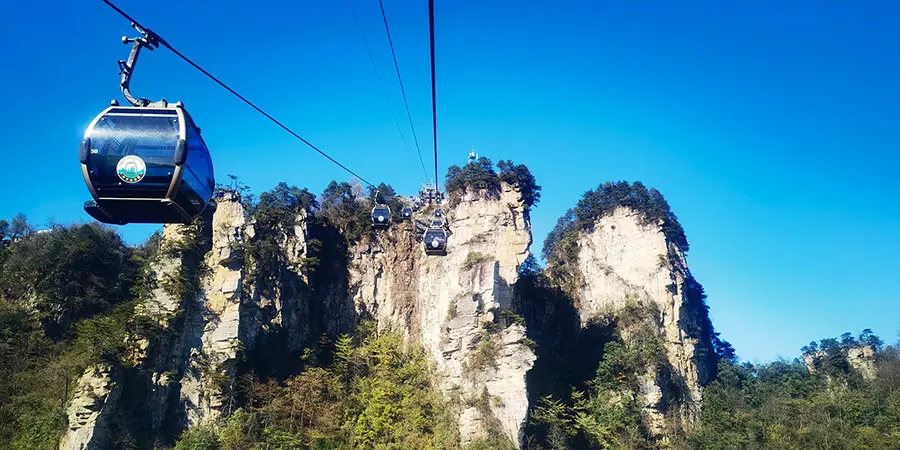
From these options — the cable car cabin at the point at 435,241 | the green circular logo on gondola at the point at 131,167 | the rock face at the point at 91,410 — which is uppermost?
the cable car cabin at the point at 435,241

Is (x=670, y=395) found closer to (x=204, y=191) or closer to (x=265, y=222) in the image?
(x=265, y=222)

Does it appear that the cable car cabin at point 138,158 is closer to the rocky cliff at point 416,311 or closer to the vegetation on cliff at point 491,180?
the rocky cliff at point 416,311

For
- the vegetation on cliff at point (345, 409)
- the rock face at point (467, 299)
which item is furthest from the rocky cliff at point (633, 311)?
the vegetation on cliff at point (345, 409)

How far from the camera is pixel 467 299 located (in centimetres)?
2683

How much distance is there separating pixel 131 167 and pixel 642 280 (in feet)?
106

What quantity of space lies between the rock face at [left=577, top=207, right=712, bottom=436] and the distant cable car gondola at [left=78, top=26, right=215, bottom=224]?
29.1 m

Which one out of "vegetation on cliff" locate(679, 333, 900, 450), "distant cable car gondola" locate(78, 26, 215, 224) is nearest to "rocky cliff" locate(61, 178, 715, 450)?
"vegetation on cliff" locate(679, 333, 900, 450)

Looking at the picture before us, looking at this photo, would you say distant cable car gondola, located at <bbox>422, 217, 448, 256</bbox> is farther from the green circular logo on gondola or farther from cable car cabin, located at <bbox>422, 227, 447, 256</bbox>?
the green circular logo on gondola

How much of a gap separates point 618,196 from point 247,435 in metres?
25.5

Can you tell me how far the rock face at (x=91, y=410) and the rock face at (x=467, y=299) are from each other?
12295 mm

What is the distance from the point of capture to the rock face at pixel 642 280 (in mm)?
33750

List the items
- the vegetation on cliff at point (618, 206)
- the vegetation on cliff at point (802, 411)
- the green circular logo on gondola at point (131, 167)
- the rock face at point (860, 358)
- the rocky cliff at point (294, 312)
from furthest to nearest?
the rock face at point (860, 358), the vegetation on cliff at point (618, 206), the vegetation on cliff at point (802, 411), the rocky cliff at point (294, 312), the green circular logo on gondola at point (131, 167)

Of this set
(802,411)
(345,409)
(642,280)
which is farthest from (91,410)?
(802,411)

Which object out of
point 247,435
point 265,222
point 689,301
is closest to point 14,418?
point 247,435
